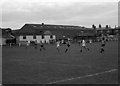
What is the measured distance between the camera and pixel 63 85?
670 cm

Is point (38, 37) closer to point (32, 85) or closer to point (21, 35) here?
point (21, 35)

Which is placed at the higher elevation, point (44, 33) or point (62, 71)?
point (44, 33)

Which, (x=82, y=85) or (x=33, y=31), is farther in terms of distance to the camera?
(x=33, y=31)

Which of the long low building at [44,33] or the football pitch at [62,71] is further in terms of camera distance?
the long low building at [44,33]

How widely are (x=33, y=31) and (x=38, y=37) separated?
5.51m

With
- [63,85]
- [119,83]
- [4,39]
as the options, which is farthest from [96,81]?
[4,39]

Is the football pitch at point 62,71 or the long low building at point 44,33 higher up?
the long low building at point 44,33

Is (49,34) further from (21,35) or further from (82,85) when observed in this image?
(82,85)

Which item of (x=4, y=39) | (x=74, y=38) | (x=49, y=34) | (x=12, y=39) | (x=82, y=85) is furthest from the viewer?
(x=74, y=38)

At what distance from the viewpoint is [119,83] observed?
6797 mm

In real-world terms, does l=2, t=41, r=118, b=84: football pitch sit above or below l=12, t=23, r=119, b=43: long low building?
below

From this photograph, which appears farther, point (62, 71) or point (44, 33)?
point (44, 33)

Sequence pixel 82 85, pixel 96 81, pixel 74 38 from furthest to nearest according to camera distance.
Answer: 1. pixel 74 38
2. pixel 96 81
3. pixel 82 85

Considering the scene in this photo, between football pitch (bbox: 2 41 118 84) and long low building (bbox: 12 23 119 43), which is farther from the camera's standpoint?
long low building (bbox: 12 23 119 43)
